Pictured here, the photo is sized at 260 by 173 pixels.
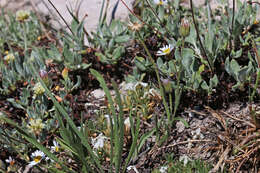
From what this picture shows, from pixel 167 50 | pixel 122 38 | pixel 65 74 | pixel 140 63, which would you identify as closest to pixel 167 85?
pixel 167 50

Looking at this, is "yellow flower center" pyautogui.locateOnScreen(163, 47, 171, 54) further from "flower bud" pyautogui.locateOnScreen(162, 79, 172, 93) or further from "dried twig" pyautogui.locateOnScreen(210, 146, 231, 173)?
"dried twig" pyautogui.locateOnScreen(210, 146, 231, 173)

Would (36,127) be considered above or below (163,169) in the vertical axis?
above

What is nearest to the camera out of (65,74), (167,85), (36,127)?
(167,85)

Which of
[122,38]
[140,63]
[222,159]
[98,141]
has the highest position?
[122,38]

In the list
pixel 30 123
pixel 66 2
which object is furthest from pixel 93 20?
pixel 30 123

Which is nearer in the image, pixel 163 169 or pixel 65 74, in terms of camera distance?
pixel 163 169

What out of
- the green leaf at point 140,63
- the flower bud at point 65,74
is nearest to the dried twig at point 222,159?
the green leaf at point 140,63

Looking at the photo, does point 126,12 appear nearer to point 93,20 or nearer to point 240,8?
point 93,20

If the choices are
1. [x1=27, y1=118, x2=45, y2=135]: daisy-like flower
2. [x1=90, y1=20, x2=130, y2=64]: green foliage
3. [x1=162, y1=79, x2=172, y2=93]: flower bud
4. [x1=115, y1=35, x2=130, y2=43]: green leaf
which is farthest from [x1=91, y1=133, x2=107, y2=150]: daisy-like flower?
[x1=115, y1=35, x2=130, y2=43]: green leaf

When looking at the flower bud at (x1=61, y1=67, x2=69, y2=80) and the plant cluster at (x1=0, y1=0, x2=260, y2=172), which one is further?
the flower bud at (x1=61, y1=67, x2=69, y2=80)

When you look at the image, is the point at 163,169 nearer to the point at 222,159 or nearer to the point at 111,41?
the point at 222,159

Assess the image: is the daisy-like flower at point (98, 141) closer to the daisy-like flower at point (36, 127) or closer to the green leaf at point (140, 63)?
the daisy-like flower at point (36, 127)

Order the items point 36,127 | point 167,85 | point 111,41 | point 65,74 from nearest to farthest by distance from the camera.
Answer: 1. point 167,85
2. point 36,127
3. point 65,74
4. point 111,41

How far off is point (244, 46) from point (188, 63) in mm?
578
